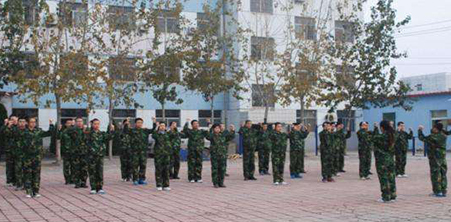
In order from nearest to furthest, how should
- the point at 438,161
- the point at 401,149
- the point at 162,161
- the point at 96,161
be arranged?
the point at 438,161, the point at 96,161, the point at 162,161, the point at 401,149

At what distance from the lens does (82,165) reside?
13.3 metres

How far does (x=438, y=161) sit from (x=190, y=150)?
609cm

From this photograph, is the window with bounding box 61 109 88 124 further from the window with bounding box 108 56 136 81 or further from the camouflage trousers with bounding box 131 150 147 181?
the camouflage trousers with bounding box 131 150 147 181

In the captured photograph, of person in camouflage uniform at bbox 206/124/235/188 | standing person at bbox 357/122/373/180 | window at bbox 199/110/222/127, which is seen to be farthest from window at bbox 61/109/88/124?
standing person at bbox 357/122/373/180

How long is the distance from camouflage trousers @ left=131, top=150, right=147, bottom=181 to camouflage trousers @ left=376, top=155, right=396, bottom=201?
6.03 metres

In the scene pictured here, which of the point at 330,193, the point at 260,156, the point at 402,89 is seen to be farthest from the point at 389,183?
the point at 402,89

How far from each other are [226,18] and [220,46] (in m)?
4.50

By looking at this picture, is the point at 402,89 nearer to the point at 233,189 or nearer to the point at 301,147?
the point at 301,147

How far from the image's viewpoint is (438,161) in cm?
1123

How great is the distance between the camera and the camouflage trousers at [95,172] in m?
11.9

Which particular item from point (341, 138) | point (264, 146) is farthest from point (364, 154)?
point (264, 146)

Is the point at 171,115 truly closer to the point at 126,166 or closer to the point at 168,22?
the point at 168,22

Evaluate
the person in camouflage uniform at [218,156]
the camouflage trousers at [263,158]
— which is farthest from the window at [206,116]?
the person in camouflage uniform at [218,156]

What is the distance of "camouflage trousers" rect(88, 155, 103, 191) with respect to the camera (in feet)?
39.1
